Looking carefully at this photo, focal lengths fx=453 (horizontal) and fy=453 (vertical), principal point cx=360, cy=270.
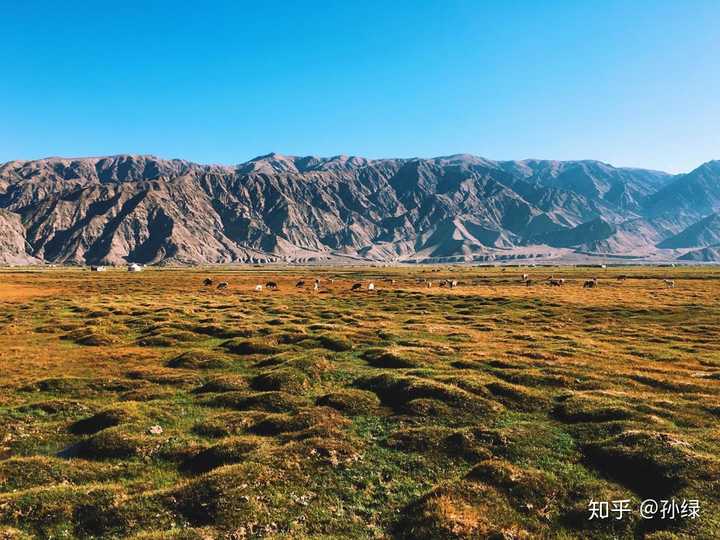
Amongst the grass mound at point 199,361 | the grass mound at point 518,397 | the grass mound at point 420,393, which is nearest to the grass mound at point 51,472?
the grass mound at point 420,393

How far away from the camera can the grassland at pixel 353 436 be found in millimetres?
13148

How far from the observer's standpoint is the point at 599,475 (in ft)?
51.0

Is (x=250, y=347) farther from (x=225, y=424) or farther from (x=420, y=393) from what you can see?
(x=420, y=393)

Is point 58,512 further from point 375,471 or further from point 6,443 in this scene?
point 375,471

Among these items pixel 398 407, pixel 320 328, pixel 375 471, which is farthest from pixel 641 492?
pixel 320 328

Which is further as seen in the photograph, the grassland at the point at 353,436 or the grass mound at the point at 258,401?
the grass mound at the point at 258,401

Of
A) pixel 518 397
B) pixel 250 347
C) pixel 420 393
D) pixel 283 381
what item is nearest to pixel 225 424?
pixel 283 381

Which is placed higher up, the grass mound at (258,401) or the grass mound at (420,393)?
the grass mound at (420,393)

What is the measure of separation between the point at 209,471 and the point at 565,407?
16324 millimetres

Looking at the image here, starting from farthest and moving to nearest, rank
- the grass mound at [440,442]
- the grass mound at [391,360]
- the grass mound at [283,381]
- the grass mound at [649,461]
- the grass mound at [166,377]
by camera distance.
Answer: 1. the grass mound at [391,360]
2. the grass mound at [166,377]
3. the grass mound at [283,381]
4. the grass mound at [440,442]
5. the grass mound at [649,461]

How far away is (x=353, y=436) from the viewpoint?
1897cm

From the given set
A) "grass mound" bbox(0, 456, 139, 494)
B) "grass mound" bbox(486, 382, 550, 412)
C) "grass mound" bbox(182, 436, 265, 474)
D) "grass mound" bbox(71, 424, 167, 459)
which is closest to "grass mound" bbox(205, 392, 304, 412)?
"grass mound" bbox(71, 424, 167, 459)

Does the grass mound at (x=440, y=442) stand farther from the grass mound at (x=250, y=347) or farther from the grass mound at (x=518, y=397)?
the grass mound at (x=250, y=347)

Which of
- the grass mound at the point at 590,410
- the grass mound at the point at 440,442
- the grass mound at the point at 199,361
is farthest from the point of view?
the grass mound at the point at 199,361
